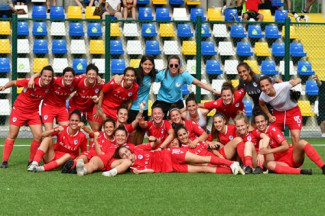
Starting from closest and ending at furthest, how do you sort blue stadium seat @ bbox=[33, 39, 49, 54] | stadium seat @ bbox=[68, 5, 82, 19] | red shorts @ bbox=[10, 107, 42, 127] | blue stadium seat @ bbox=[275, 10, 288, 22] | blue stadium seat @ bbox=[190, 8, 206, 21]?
red shorts @ bbox=[10, 107, 42, 127] < blue stadium seat @ bbox=[33, 39, 49, 54] < stadium seat @ bbox=[68, 5, 82, 19] < blue stadium seat @ bbox=[190, 8, 206, 21] < blue stadium seat @ bbox=[275, 10, 288, 22]

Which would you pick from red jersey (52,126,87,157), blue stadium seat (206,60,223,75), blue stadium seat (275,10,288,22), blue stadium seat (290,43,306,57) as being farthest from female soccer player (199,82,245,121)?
blue stadium seat (275,10,288,22)

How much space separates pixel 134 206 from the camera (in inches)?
253

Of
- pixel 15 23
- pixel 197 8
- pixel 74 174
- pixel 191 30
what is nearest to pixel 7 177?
pixel 74 174

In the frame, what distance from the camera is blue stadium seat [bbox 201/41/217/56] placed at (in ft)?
54.1

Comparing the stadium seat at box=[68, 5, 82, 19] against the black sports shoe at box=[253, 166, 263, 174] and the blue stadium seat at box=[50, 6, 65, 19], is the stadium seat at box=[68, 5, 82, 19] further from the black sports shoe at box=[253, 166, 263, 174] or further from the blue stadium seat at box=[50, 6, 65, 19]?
the black sports shoe at box=[253, 166, 263, 174]

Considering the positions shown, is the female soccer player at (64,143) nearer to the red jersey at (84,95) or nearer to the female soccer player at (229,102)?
the red jersey at (84,95)

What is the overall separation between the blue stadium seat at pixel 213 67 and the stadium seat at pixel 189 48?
48cm

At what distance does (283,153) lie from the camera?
9.01 metres

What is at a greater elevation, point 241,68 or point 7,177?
point 241,68

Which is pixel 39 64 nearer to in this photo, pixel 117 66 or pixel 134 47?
pixel 117 66

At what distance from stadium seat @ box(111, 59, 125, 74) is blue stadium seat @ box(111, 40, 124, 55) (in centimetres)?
26

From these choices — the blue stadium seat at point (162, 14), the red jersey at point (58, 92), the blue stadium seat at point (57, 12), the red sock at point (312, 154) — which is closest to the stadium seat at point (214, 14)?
the blue stadium seat at point (162, 14)

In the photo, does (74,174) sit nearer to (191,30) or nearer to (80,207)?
(80,207)

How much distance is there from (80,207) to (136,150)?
279cm
